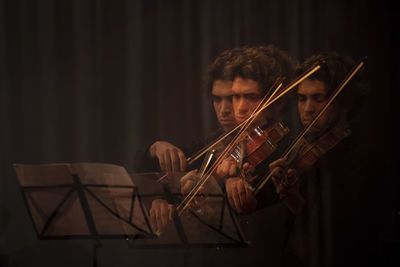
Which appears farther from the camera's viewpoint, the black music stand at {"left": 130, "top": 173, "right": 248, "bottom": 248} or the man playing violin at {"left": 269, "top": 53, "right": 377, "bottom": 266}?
the man playing violin at {"left": 269, "top": 53, "right": 377, "bottom": 266}

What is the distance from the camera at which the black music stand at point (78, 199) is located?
2232mm

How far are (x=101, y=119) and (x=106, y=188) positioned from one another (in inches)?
28.6

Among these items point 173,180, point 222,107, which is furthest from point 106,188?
point 222,107

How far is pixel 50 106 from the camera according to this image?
289 cm

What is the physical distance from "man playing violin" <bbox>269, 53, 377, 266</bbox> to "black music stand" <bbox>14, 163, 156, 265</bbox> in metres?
0.91

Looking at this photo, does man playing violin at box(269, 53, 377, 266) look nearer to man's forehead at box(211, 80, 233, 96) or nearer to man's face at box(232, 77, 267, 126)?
man's face at box(232, 77, 267, 126)

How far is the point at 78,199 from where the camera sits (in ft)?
7.37

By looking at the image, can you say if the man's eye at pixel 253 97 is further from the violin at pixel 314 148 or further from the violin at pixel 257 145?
the violin at pixel 314 148

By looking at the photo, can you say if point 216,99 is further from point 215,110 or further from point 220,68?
point 220,68

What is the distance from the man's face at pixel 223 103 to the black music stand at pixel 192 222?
379 mm

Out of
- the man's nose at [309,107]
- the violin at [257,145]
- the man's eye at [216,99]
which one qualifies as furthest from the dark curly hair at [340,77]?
the man's eye at [216,99]

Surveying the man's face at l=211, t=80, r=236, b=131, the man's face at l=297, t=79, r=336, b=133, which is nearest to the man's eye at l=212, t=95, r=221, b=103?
the man's face at l=211, t=80, r=236, b=131

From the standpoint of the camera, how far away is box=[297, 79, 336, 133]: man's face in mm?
2668

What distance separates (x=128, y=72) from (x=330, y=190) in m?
1.44
